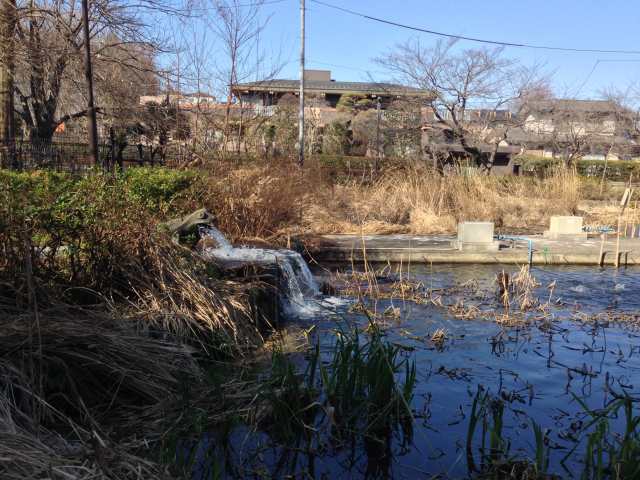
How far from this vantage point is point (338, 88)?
35906mm

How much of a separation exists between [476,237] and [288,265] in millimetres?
4768

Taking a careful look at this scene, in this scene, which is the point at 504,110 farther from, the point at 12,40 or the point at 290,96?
the point at 12,40

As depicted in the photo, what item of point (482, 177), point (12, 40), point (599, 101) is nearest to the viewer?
point (12, 40)

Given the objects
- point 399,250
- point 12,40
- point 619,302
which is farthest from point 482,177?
point 12,40

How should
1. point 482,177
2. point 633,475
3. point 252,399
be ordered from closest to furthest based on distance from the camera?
point 633,475, point 252,399, point 482,177

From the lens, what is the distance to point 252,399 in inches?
159

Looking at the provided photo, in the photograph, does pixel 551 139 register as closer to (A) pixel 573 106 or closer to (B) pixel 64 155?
(A) pixel 573 106

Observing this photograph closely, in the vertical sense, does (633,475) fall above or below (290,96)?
below

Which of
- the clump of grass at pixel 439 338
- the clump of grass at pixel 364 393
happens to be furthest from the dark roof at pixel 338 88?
the clump of grass at pixel 364 393

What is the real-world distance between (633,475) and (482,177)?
13842 millimetres

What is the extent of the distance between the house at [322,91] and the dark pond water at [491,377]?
14.0 meters

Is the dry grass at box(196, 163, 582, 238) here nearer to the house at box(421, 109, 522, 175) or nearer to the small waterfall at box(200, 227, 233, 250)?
the small waterfall at box(200, 227, 233, 250)

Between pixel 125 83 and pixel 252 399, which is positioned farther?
pixel 125 83

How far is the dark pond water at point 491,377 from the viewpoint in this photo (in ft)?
12.3
